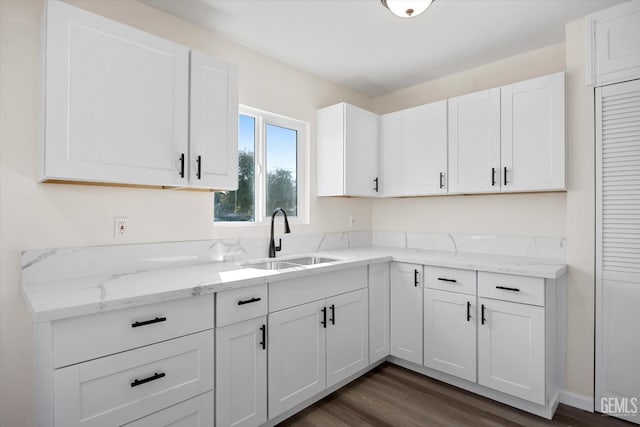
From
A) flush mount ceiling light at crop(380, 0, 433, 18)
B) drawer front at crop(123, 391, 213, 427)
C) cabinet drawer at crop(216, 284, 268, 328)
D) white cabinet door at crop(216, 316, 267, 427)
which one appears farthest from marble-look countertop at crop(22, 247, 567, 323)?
flush mount ceiling light at crop(380, 0, 433, 18)

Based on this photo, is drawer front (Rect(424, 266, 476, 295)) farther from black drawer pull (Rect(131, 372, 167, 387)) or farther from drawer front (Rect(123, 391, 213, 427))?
black drawer pull (Rect(131, 372, 167, 387))

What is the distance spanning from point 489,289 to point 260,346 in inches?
60.0

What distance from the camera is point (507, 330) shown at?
215cm

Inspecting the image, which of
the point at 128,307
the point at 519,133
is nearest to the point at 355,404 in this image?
the point at 128,307

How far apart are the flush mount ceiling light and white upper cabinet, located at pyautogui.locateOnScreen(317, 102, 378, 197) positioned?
105 cm

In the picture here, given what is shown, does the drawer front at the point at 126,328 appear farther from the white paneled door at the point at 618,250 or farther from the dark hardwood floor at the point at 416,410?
the white paneled door at the point at 618,250

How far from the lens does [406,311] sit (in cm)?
264

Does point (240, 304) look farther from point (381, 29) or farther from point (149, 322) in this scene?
point (381, 29)

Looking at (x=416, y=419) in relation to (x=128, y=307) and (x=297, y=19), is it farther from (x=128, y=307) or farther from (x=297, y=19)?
(x=297, y=19)

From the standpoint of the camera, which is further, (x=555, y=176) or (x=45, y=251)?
(x=555, y=176)

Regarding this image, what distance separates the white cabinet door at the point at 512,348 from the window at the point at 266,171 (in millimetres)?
1651

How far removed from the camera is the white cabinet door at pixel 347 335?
2.25m

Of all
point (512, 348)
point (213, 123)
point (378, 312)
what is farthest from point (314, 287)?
point (512, 348)

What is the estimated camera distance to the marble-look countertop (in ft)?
4.13
